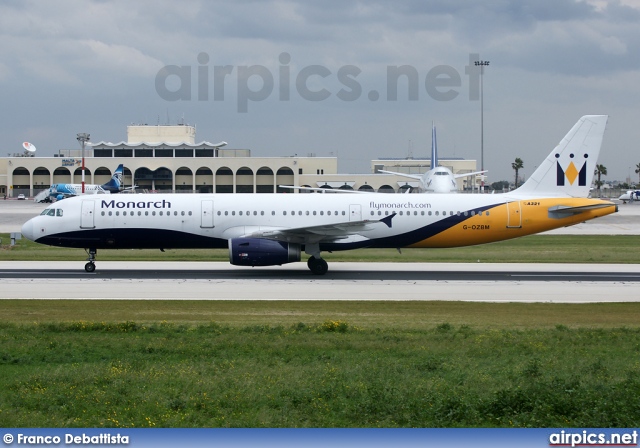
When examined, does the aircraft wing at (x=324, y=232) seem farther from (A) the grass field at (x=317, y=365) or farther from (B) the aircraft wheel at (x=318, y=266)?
(A) the grass field at (x=317, y=365)

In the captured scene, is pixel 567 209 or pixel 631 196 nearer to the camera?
pixel 567 209

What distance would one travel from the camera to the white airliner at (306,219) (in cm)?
3394

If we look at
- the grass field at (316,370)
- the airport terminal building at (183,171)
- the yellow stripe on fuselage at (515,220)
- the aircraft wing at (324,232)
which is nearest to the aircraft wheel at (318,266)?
the aircraft wing at (324,232)

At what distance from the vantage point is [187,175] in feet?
440

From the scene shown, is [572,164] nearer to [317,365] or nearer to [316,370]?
[317,365]

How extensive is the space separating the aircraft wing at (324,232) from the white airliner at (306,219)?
0.17 ft

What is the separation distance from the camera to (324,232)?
32.7 m

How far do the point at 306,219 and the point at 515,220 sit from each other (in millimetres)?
8852

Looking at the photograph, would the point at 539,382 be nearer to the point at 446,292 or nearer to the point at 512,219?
the point at 446,292

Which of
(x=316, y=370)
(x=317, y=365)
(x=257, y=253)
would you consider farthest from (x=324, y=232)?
(x=316, y=370)

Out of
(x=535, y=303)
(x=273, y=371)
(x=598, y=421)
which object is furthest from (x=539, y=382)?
(x=535, y=303)

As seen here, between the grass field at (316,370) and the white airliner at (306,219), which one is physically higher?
the white airliner at (306,219)

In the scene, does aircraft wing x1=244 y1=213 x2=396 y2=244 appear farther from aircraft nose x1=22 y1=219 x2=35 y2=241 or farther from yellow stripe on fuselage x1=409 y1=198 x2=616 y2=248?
aircraft nose x1=22 y1=219 x2=35 y2=241

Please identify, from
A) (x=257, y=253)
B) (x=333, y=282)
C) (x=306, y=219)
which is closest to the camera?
(x=333, y=282)
